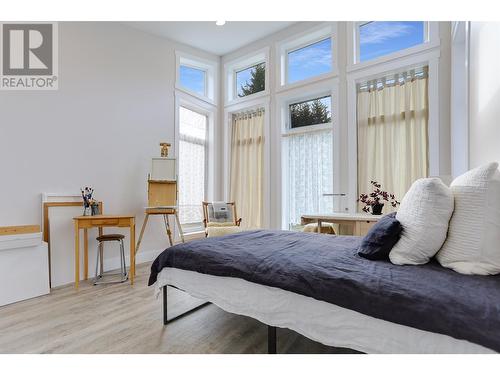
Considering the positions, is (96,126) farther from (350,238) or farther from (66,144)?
(350,238)

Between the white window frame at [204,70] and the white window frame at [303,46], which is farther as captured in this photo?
the white window frame at [204,70]

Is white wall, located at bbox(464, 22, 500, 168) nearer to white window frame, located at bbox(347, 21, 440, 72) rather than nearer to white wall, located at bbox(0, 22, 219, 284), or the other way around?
white window frame, located at bbox(347, 21, 440, 72)

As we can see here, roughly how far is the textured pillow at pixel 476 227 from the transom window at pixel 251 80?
3875 mm

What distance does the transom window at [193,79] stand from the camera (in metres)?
4.68

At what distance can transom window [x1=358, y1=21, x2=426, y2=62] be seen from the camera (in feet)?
11.1

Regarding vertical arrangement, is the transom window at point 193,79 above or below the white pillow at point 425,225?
above

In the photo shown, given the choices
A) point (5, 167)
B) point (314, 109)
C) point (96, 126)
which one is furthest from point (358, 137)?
point (5, 167)

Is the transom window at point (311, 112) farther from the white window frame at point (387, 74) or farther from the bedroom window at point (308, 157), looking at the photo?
the white window frame at point (387, 74)

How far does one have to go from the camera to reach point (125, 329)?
194 centimetres

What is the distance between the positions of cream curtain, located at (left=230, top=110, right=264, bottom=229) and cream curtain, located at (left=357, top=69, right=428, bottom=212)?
5.42ft

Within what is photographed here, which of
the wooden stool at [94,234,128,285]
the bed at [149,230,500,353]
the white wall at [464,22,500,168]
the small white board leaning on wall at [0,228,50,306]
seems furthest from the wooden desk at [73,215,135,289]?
the white wall at [464,22,500,168]

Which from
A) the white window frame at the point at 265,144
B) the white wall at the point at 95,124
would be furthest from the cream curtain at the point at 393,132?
the white wall at the point at 95,124

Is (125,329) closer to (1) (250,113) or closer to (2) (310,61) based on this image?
(1) (250,113)
